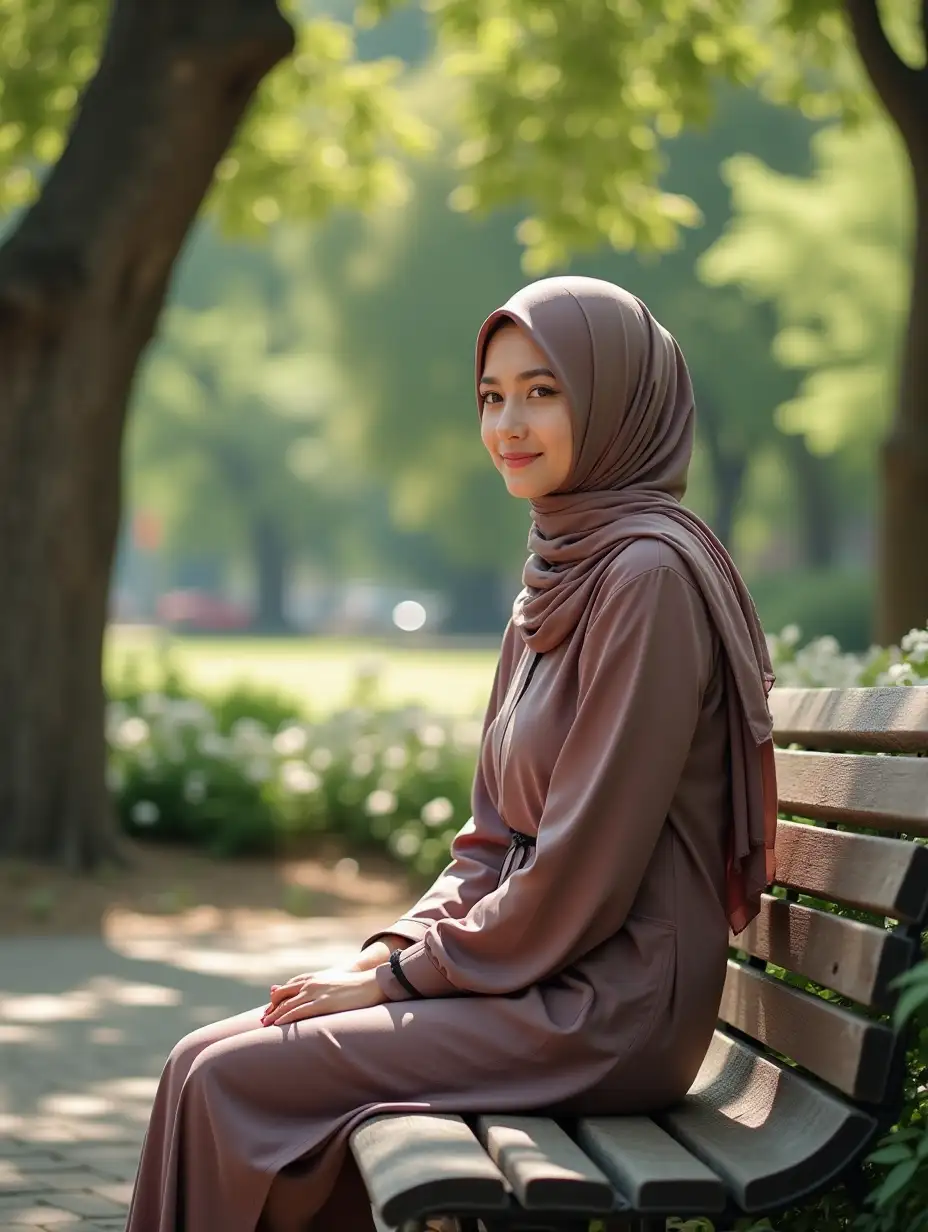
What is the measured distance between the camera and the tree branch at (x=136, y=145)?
8.86 m

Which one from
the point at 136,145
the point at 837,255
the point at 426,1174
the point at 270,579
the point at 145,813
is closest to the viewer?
the point at 426,1174

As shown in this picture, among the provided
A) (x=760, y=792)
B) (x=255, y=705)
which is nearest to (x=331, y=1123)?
(x=760, y=792)

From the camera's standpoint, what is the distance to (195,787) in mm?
10398

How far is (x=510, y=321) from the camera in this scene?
3158mm

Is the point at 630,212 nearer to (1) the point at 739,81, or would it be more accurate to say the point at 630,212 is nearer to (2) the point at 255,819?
(1) the point at 739,81

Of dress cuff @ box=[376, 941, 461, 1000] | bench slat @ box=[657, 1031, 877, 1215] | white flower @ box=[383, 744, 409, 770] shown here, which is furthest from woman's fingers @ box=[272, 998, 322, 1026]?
white flower @ box=[383, 744, 409, 770]

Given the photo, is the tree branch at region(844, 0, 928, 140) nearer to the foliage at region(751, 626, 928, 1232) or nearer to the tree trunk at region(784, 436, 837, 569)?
the foliage at region(751, 626, 928, 1232)

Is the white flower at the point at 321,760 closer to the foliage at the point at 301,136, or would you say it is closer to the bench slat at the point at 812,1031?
the foliage at the point at 301,136

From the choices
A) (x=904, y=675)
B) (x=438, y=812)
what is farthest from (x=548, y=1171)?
(x=438, y=812)

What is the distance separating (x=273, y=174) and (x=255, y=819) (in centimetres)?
485

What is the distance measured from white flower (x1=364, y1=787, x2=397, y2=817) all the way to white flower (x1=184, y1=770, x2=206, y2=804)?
2.94 feet

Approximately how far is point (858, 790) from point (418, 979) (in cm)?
74

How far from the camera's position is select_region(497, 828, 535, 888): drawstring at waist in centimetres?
315

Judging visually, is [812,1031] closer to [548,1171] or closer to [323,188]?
[548,1171]
